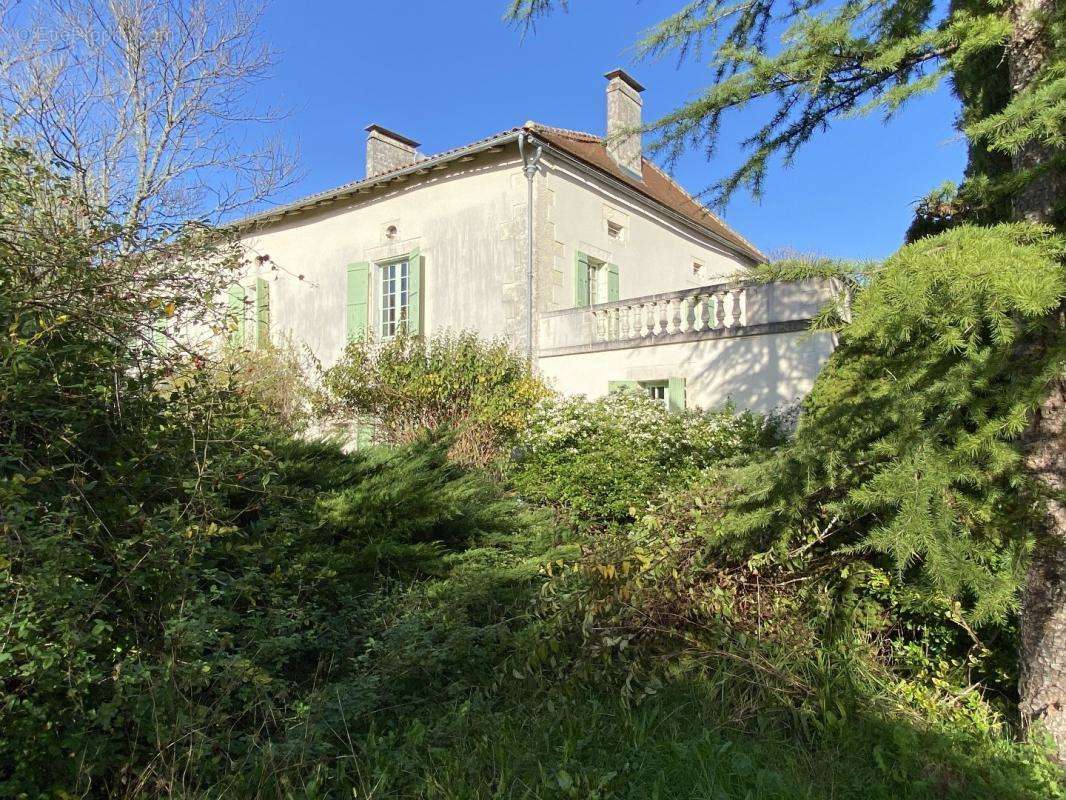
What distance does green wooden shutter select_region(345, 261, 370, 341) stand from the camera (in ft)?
42.5

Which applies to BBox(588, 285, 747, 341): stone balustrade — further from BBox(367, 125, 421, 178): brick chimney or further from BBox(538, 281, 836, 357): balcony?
BBox(367, 125, 421, 178): brick chimney

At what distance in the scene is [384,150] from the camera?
14750 millimetres

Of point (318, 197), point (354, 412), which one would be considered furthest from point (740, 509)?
point (318, 197)

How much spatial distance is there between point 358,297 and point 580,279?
4140 millimetres

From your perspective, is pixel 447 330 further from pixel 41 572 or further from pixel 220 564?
pixel 41 572

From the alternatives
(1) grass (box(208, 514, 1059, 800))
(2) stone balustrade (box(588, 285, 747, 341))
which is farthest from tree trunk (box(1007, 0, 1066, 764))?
(2) stone balustrade (box(588, 285, 747, 341))

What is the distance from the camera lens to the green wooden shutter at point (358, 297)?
511 inches

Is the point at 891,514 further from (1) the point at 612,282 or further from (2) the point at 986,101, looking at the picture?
(1) the point at 612,282

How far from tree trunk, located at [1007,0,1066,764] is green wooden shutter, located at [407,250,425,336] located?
9.95 m

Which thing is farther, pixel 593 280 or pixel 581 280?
pixel 593 280

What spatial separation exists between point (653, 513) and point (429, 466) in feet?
7.93

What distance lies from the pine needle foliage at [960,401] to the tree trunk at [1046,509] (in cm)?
12

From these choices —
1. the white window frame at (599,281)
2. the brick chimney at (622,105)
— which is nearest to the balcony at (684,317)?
the white window frame at (599,281)

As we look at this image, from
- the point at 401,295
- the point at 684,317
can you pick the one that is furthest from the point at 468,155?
the point at 684,317
